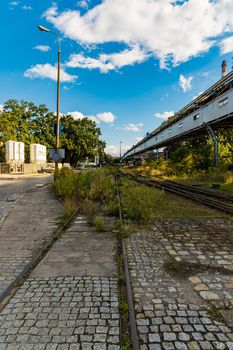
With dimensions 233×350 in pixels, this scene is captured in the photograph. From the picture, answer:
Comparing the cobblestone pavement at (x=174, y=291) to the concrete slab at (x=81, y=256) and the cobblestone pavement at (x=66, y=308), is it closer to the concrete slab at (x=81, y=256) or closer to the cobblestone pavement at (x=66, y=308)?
the cobblestone pavement at (x=66, y=308)

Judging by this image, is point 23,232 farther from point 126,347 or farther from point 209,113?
point 209,113

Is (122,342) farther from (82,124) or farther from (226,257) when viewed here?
(82,124)

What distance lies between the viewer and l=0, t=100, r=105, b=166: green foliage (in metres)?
43.9

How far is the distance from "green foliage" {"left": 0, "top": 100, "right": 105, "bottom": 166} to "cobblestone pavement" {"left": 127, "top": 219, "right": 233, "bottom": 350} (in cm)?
4108

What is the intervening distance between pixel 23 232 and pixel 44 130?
51.1 m

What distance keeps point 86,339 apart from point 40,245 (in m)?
3.30

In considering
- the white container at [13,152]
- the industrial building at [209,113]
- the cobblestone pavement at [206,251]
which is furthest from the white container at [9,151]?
the cobblestone pavement at [206,251]

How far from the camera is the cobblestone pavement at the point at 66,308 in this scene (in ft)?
7.44

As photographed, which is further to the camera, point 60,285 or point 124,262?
point 124,262

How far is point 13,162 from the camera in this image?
115 ft

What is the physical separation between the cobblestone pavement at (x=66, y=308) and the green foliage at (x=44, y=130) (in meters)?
41.3

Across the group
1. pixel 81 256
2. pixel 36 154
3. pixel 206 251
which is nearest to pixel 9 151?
pixel 36 154

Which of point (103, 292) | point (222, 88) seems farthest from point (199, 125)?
point (103, 292)

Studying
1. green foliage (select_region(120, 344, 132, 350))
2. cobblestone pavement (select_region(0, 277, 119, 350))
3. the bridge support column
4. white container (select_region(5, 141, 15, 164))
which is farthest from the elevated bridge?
white container (select_region(5, 141, 15, 164))
